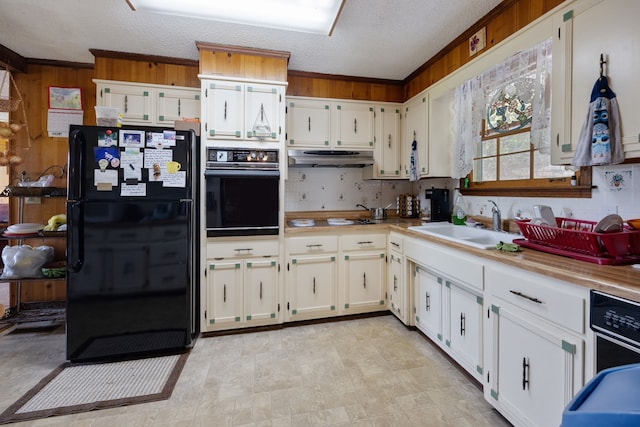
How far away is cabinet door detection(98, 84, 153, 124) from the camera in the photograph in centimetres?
265

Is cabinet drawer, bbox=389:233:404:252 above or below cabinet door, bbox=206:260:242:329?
above

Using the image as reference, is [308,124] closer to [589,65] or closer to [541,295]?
[589,65]

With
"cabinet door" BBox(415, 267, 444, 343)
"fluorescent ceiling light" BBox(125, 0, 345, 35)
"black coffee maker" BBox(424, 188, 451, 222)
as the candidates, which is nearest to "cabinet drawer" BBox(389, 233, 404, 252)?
"cabinet door" BBox(415, 267, 444, 343)

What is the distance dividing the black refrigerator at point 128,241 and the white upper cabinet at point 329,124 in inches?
44.1

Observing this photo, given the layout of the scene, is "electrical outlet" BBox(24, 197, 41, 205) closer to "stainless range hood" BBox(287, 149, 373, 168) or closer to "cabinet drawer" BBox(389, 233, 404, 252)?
"stainless range hood" BBox(287, 149, 373, 168)

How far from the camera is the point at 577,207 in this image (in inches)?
68.2

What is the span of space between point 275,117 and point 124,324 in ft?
6.60

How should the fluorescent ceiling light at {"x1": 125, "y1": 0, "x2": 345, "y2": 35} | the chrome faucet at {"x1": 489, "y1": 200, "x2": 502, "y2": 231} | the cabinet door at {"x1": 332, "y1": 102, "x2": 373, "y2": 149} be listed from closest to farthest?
the fluorescent ceiling light at {"x1": 125, "y1": 0, "x2": 345, "y2": 35}
the chrome faucet at {"x1": 489, "y1": 200, "x2": 502, "y2": 231}
the cabinet door at {"x1": 332, "y1": 102, "x2": 373, "y2": 149}

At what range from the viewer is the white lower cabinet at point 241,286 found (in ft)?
8.08

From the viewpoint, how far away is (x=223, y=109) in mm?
2498

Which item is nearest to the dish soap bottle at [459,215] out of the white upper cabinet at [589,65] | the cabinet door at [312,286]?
the white upper cabinet at [589,65]

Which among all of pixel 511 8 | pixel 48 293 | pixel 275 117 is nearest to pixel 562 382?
pixel 511 8

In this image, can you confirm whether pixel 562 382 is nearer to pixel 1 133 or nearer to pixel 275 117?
pixel 275 117

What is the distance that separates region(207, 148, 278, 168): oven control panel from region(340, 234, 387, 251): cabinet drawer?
950 millimetres
